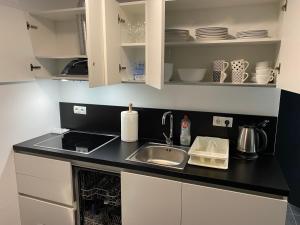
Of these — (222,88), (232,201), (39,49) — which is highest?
(39,49)

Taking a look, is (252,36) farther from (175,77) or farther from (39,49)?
(39,49)

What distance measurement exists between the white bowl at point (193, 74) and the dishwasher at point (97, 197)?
87 centimetres

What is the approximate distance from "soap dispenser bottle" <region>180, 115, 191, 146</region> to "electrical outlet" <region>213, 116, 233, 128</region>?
0.20m

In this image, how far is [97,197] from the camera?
6.13 ft

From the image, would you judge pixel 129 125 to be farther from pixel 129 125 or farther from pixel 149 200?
pixel 149 200

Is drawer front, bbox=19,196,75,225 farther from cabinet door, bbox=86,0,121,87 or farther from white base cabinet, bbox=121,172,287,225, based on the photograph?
cabinet door, bbox=86,0,121,87

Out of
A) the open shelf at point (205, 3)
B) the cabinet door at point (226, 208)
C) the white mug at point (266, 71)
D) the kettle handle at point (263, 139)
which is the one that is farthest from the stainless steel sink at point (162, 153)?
the open shelf at point (205, 3)

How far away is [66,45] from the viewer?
2123mm

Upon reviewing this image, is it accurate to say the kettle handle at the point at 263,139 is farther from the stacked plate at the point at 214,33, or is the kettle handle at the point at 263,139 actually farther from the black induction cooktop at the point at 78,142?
the black induction cooktop at the point at 78,142

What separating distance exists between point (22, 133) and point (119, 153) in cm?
83

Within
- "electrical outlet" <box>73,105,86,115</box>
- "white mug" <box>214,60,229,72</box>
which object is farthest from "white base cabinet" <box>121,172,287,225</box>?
"electrical outlet" <box>73,105,86,115</box>

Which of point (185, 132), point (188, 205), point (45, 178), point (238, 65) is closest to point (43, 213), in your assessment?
point (45, 178)

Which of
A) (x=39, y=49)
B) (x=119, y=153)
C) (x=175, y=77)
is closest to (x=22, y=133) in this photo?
(x=39, y=49)

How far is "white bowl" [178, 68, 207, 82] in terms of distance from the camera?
1.62 metres
